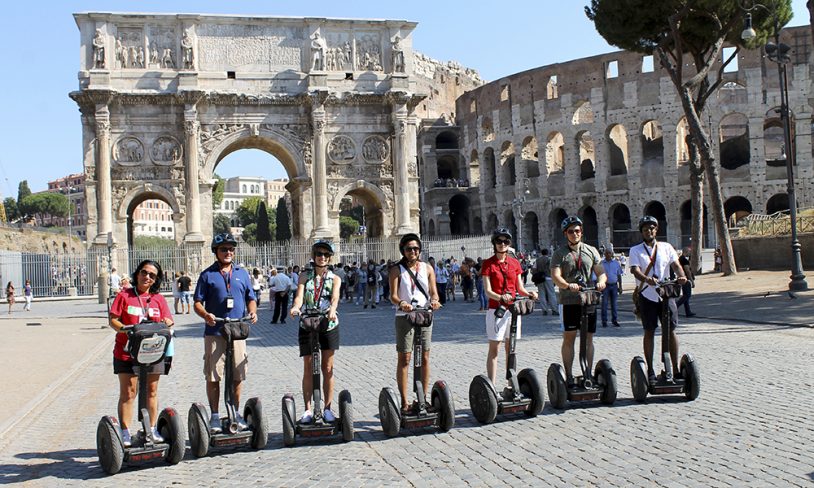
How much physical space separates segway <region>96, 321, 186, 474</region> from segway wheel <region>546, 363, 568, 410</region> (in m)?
3.15

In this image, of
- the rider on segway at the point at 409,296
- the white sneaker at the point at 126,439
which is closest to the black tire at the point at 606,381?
the rider on segway at the point at 409,296

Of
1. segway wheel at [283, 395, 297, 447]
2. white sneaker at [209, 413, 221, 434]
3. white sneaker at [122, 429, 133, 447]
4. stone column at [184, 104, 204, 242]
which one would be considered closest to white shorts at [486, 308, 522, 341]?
segway wheel at [283, 395, 297, 447]

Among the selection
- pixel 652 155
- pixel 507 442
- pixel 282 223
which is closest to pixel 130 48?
pixel 507 442

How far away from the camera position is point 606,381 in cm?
762

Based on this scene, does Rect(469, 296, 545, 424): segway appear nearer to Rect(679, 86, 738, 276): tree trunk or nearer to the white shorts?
the white shorts

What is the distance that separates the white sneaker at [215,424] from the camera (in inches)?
259

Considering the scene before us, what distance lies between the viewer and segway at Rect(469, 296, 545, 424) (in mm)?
7078

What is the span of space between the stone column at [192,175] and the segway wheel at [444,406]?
89.7 ft

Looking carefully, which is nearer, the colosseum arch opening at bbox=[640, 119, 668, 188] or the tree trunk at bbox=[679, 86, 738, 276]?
the tree trunk at bbox=[679, 86, 738, 276]

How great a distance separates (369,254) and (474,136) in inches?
1040

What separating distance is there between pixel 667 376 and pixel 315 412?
3149 mm

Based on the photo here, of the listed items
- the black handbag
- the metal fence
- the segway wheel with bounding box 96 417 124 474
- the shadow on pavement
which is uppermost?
the metal fence

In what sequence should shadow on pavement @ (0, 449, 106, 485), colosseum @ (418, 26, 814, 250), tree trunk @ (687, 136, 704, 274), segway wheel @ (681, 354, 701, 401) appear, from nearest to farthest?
shadow on pavement @ (0, 449, 106, 485)
segway wheel @ (681, 354, 701, 401)
tree trunk @ (687, 136, 704, 274)
colosseum @ (418, 26, 814, 250)

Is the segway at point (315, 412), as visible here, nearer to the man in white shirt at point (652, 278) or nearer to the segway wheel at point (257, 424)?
the segway wheel at point (257, 424)
